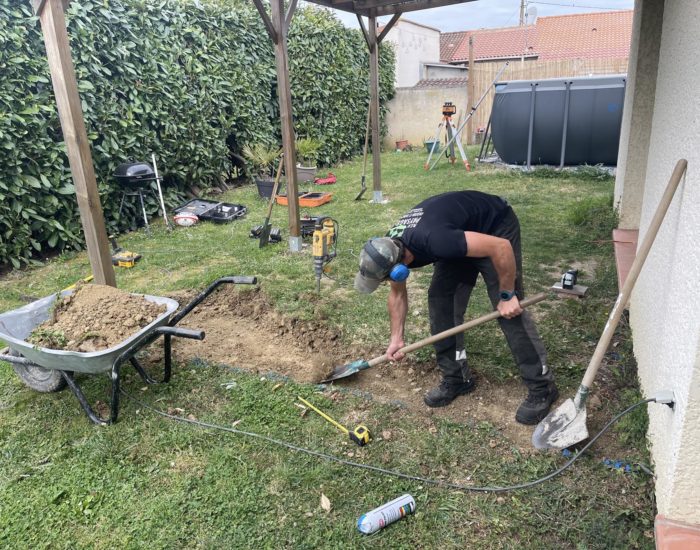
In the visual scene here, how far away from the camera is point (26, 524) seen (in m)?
2.35

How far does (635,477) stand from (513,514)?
1.99 feet

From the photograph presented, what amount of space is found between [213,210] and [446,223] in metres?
5.65

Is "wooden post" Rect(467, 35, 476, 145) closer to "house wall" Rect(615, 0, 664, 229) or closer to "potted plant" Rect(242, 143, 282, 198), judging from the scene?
"potted plant" Rect(242, 143, 282, 198)

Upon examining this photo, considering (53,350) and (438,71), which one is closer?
(53,350)

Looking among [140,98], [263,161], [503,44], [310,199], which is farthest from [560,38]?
[140,98]

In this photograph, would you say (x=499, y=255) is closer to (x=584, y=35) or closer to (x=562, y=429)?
(x=562, y=429)

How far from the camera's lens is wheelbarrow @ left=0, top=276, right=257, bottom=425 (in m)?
2.71

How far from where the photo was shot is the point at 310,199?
8109 millimetres

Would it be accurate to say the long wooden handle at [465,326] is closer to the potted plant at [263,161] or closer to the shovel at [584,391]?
the shovel at [584,391]

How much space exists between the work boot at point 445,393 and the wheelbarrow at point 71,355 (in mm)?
1313

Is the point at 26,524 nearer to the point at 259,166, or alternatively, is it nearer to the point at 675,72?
the point at 675,72

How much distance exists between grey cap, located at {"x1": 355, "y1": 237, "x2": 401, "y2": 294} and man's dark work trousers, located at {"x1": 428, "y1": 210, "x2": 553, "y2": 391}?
532mm

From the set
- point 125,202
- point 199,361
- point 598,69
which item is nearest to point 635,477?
point 199,361

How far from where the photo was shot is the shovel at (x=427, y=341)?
275cm
